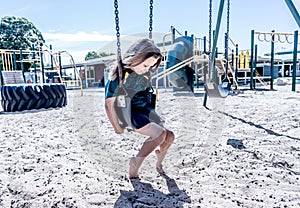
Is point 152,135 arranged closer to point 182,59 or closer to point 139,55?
point 139,55

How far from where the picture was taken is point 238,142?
2.51 m

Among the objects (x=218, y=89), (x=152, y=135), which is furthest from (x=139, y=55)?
(x=218, y=89)

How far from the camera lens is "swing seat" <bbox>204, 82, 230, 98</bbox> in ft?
12.3

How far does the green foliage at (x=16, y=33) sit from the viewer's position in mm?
25391

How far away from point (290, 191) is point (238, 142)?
3.37 feet

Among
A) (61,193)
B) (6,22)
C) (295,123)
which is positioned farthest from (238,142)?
(6,22)

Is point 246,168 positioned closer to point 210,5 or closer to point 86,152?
point 86,152

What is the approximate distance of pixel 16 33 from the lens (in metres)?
26.5

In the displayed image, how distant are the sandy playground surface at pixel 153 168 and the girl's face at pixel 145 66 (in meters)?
0.76

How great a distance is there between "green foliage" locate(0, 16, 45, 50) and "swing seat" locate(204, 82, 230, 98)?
966 inches

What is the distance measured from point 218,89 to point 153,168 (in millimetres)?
2286

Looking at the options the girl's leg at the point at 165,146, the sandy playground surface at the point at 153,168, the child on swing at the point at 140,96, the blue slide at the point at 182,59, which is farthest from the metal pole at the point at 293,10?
the blue slide at the point at 182,59

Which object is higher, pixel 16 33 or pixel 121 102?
pixel 16 33

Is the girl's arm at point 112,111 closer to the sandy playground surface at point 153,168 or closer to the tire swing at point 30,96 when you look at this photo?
the sandy playground surface at point 153,168
